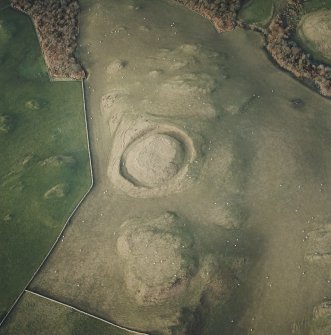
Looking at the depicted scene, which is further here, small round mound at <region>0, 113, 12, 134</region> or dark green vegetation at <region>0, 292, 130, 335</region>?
small round mound at <region>0, 113, 12, 134</region>

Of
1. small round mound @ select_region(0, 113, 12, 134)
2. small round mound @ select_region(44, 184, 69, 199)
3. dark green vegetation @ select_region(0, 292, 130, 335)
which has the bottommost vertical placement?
dark green vegetation @ select_region(0, 292, 130, 335)

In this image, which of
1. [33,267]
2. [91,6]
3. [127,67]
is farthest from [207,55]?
[33,267]

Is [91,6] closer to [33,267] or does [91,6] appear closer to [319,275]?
[33,267]

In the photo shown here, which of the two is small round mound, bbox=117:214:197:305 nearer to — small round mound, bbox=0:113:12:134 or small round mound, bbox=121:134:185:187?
small round mound, bbox=121:134:185:187

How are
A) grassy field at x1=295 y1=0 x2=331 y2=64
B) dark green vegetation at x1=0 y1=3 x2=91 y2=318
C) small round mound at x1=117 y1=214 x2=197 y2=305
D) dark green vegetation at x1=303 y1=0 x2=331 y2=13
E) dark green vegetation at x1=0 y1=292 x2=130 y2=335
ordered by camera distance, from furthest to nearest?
dark green vegetation at x1=303 y1=0 x2=331 y2=13, grassy field at x1=295 y1=0 x2=331 y2=64, dark green vegetation at x1=0 y1=3 x2=91 y2=318, small round mound at x1=117 y1=214 x2=197 y2=305, dark green vegetation at x1=0 y1=292 x2=130 y2=335

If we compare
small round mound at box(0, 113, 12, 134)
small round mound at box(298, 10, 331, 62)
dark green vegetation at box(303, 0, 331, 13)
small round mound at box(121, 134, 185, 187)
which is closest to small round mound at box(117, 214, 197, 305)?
small round mound at box(121, 134, 185, 187)

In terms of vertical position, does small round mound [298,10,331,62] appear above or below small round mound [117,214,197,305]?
above
